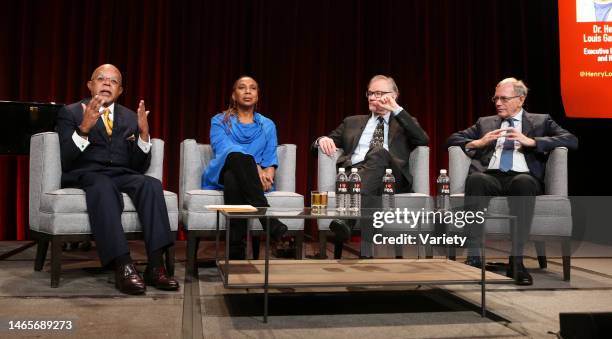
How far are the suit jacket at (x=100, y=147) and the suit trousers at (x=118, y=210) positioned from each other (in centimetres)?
9

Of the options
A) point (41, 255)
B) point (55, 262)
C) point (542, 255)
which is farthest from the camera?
point (542, 255)

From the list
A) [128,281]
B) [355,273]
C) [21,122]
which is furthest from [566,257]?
[21,122]

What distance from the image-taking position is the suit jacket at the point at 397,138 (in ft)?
10.5

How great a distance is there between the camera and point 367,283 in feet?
6.64

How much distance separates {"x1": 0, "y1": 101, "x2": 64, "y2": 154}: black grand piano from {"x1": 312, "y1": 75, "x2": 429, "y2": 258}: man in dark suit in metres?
1.68

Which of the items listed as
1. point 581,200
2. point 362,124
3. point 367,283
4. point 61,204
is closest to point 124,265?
point 61,204

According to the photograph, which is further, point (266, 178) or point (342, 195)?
point (266, 178)

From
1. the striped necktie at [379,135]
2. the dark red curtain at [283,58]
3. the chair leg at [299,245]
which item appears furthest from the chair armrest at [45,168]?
the dark red curtain at [283,58]

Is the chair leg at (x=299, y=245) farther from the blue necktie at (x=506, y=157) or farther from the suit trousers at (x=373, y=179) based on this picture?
the blue necktie at (x=506, y=157)

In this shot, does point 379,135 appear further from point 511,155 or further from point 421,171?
point 511,155

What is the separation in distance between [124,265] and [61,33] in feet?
8.88

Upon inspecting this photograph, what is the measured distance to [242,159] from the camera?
9.61ft

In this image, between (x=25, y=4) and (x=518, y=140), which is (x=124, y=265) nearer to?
(x=518, y=140)

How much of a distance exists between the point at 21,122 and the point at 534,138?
117 inches
